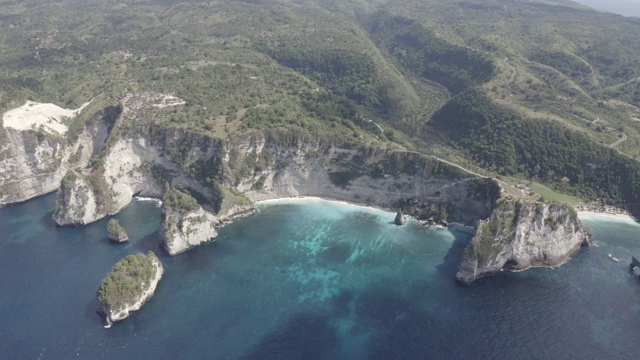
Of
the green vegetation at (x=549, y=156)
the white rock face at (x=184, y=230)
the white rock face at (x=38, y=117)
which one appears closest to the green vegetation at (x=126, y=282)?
the white rock face at (x=184, y=230)

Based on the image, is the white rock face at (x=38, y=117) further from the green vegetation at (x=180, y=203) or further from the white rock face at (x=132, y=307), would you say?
the white rock face at (x=132, y=307)

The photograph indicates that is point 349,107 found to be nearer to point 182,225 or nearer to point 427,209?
point 427,209

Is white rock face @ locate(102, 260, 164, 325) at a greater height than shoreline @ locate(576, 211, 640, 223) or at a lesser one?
lesser

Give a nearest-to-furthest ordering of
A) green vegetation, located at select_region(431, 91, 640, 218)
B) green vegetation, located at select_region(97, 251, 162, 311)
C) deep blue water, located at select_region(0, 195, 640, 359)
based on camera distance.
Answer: deep blue water, located at select_region(0, 195, 640, 359) < green vegetation, located at select_region(97, 251, 162, 311) < green vegetation, located at select_region(431, 91, 640, 218)

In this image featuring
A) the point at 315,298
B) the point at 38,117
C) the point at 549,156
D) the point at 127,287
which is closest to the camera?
the point at 127,287

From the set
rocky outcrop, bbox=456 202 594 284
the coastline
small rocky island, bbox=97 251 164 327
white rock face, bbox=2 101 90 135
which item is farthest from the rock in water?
white rock face, bbox=2 101 90 135

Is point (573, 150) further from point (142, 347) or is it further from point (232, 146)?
point (142, 347)

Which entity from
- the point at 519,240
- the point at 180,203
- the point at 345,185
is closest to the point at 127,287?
the point at 180,203

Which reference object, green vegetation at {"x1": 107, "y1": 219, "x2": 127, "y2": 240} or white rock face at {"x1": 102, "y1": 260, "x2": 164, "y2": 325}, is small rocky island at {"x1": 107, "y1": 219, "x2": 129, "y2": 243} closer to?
green vegetation at {"x1": 107, "y1": 219, "x2": 127, "y2": 240}
